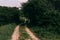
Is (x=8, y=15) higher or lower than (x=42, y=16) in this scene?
lower

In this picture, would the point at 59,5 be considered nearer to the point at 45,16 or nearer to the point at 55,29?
the point at 45,16

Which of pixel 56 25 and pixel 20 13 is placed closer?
pixel 56 25

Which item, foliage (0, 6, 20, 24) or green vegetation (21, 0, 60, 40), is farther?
foliage (0, 6, 20, 24)

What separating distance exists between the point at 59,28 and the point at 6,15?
10093 millimetres

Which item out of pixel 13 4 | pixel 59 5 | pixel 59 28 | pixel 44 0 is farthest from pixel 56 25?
pixel 13 4

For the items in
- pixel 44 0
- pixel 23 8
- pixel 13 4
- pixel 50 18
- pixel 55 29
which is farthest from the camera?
pixel 13 4

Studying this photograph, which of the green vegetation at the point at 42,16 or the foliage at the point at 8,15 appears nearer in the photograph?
the green vegetation at the point at 42,16

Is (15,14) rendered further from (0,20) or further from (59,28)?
(59,28)

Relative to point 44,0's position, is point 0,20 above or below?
below

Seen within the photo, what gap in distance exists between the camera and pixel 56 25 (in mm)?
30828

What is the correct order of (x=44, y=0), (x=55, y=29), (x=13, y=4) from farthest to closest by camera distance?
(x=13, y=4), (x=44, y=0), (x=55, y=29)

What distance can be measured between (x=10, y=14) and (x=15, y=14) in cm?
96

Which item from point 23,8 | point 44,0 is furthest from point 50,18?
point 23,8

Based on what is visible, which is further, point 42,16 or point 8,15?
point 8,15
